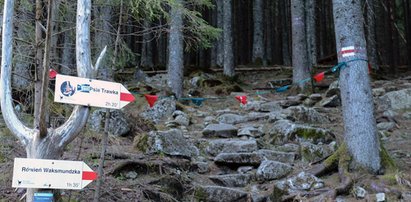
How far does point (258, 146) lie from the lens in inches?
307

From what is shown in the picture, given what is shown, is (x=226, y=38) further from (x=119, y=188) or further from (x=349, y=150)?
(x=119, y=188)

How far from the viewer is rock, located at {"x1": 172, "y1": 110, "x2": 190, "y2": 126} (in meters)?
9.88

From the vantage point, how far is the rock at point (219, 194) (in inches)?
227

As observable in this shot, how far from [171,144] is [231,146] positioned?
4.30 ft

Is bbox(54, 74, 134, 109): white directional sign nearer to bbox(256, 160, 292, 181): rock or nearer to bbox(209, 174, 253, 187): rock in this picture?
bbox(209, 174, 253, 187): rock

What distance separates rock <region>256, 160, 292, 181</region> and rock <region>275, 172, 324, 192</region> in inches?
21.9

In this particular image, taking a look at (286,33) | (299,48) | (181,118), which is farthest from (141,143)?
(286,33)

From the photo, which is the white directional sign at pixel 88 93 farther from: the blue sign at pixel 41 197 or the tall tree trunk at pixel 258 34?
the tall tree trunk at pixel 258 34

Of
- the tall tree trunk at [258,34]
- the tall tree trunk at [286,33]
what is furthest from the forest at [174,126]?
the tall tree trunk at [286,33]

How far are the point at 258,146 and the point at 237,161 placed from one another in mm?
854

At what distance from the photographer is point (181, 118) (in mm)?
10078

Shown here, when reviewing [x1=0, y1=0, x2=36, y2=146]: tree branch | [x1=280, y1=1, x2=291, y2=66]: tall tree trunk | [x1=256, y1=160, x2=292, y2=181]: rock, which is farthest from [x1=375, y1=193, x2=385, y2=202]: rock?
[x1=280, y1=1, x2=291, y2=66]: tall tree trunk

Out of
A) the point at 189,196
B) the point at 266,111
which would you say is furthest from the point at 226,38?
the point at 189,196

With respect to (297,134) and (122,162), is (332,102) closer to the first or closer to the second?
(297,134)
